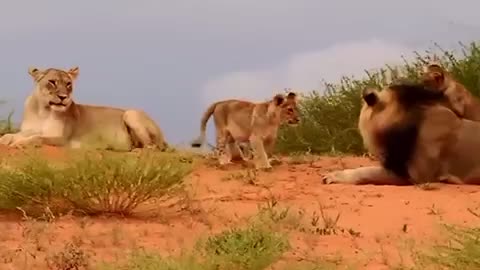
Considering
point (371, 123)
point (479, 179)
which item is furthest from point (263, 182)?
point (479, 179)

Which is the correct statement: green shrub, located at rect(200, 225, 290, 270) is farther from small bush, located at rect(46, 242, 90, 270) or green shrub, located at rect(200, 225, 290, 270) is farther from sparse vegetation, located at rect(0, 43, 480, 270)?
small bush, located at rect(46, 242, 90, 270)

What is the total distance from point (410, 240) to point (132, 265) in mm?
2622

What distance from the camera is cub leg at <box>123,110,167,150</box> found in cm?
1798

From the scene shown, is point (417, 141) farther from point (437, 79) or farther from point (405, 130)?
point (437, 79)

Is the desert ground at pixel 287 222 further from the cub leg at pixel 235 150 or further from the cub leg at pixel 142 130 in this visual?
the cub leg at pixel 142 130

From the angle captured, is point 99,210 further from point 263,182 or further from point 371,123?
point 371,123

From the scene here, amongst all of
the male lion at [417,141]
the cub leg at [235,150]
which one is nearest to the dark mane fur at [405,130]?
the male lion at [417,141]

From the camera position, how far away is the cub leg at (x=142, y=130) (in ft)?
59.0

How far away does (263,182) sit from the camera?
12961mm

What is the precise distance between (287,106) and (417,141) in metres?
2.29

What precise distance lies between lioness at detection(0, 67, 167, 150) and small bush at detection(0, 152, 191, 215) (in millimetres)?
6555

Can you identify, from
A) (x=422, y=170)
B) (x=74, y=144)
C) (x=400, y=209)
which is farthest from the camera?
(x=74, y=144)

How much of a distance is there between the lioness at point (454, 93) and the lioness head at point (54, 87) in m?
6.05

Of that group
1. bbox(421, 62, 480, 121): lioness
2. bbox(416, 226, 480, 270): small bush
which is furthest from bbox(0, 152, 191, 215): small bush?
bbox(421, 62, 480, 121): lioness
